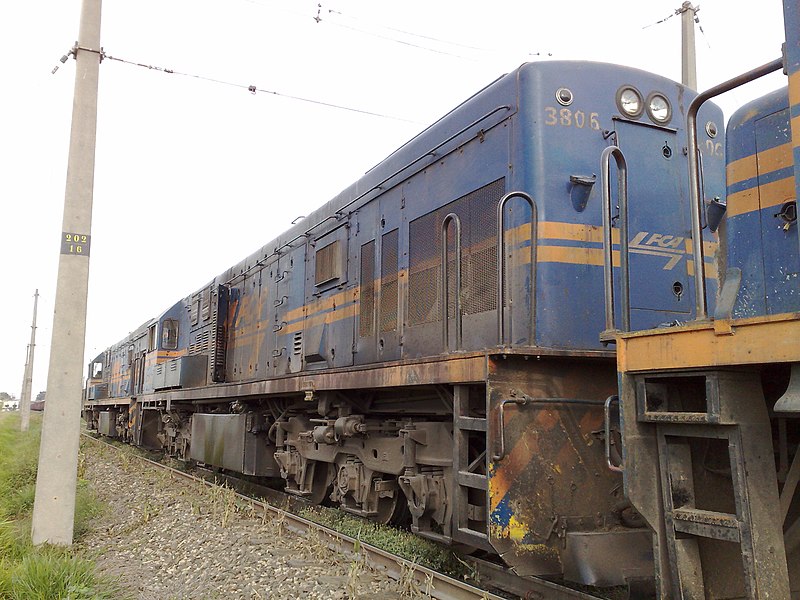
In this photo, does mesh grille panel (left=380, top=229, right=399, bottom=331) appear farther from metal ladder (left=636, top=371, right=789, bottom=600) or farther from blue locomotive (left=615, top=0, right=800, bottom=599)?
metal ladder (left=636, top=371, right=789, bottom=600)

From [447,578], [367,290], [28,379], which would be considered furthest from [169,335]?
[28,379]

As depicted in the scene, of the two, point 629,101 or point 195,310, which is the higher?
point 629,101

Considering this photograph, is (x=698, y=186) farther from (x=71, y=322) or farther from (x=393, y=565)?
(x=71, y=322)

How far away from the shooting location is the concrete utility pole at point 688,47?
10.5 meters

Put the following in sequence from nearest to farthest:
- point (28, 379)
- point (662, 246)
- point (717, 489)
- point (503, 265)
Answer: point (717, 489) < point (503, 265) < point (662, 246) < point (28, 379)

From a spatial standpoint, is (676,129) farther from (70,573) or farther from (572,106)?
(70,573)

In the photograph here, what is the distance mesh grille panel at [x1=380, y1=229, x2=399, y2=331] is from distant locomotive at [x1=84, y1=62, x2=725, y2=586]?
0.02 meters

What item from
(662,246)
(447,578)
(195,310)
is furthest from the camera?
(195,310)

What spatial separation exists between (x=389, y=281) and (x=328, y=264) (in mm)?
1609

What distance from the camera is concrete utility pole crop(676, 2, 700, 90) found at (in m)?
10.5

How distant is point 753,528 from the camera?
8.67 ft

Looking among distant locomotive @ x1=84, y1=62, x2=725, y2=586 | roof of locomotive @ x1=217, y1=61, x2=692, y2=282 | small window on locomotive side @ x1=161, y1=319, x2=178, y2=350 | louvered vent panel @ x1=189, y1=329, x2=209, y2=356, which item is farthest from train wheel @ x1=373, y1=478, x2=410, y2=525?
small window on locomotive side @ x1=161, y1=319, x2=178, y2=350

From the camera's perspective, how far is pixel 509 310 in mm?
4641

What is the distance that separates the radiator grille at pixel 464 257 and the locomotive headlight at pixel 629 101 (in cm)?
104
